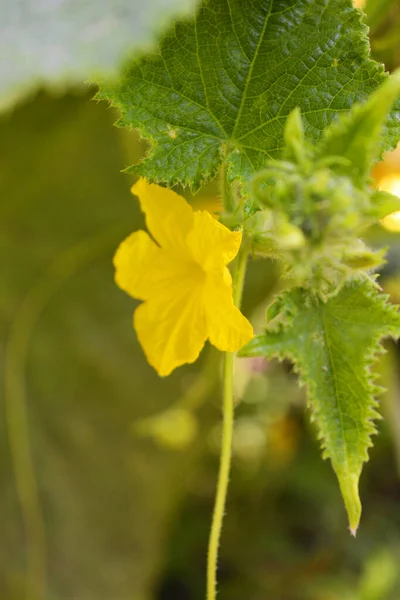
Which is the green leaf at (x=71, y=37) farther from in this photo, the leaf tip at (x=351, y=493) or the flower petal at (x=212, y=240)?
the leaf tip at (x=351, y=493)

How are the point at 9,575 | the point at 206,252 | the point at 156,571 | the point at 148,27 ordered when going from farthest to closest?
the point at 156,571
the point at 9,575
the point at 206,252
the point at 148,27

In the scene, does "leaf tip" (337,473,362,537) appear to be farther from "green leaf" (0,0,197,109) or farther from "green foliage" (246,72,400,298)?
"green leaf" (0,0,197,109)

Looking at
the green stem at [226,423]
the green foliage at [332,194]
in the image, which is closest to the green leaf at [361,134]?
the green foliage at [332,194]

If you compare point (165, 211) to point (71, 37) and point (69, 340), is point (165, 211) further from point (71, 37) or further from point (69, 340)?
point (69, 340)

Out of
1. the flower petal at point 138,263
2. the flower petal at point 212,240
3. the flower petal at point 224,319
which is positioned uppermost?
the flower petal at point 138,263

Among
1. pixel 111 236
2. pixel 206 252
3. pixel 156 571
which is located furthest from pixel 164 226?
pixel 156 571

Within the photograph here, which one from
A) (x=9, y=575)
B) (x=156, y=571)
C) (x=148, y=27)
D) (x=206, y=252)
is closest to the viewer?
(x=148, y=27)

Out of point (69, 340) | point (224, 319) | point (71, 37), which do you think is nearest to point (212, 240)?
point (224, 319)

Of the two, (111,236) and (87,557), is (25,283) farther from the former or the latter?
(87,557)
